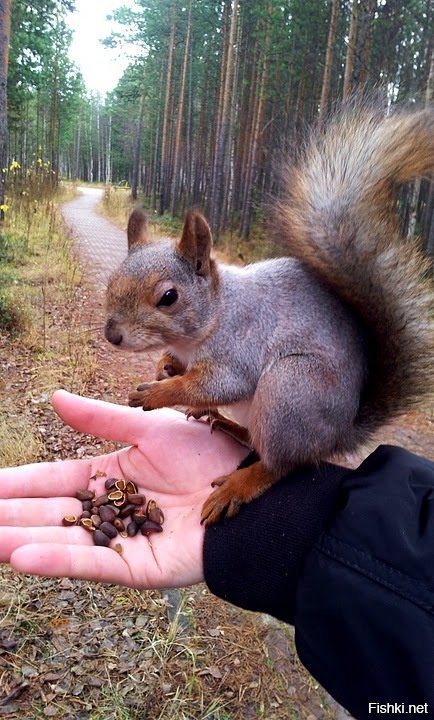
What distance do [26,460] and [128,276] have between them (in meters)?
1.52

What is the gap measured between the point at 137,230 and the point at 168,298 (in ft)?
0.90

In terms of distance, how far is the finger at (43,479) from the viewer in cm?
140

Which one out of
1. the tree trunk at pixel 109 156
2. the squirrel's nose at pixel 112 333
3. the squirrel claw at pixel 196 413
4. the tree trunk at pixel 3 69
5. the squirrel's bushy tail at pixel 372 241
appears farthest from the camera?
the tree trunk at pixel 109 156

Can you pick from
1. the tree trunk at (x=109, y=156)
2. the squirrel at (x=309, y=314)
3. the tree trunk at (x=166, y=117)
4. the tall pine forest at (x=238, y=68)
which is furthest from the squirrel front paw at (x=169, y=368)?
the tree trunk at (x=109, y=156)

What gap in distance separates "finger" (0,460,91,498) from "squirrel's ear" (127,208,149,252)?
60cm

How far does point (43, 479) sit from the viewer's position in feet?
4.73

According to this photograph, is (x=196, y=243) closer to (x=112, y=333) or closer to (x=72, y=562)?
(x=112, y=333)

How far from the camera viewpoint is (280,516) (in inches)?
47.6

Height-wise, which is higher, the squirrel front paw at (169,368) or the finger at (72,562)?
the squirrel front paw at (169,368)

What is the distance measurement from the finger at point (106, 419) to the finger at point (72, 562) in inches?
15.6

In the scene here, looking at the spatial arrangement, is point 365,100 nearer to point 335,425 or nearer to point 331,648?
point 335,425

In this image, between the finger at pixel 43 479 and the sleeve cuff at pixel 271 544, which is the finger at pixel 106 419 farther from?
the sleeve cuff at pixel 271 544

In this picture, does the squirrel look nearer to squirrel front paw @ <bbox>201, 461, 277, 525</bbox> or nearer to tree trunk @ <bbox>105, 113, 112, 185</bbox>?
squirrel front paw @ <bbox>201, 461, 277, 525</bbox>

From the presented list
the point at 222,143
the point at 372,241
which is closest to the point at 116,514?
the point at 372,241
